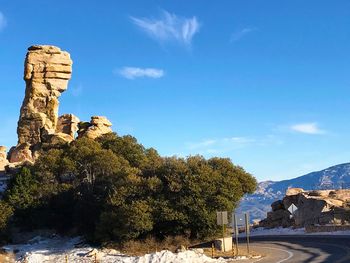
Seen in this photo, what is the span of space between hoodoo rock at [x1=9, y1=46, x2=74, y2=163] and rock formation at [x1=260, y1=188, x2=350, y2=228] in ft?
138

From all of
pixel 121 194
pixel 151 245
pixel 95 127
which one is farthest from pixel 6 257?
pixel 95 127

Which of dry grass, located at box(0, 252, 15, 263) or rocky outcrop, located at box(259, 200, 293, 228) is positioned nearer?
dry grass, located at box(0, 252, 15, 263)

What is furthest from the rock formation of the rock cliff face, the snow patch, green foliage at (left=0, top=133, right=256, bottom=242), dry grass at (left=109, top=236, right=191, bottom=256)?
the rock cliff face

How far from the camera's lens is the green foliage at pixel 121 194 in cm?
4109

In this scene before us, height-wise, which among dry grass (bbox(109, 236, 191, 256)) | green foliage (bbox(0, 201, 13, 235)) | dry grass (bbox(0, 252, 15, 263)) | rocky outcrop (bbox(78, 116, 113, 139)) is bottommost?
dry grass (bbox(0, 252, 15, 263))

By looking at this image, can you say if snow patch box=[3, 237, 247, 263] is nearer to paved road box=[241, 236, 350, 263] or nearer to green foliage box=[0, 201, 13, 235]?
green foliage box=[0, 201, 13, 235]

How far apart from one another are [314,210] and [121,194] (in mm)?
26042

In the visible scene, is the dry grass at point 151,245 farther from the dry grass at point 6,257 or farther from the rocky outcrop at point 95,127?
the rocky outcrop at point 95,127

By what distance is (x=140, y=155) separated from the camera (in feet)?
206

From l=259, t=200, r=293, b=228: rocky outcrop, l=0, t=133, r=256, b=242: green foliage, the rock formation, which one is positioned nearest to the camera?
l=0, t=133, r=256, b=242: green foliage

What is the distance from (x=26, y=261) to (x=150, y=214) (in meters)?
11.2

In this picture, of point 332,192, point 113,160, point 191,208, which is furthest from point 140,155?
point 332,192

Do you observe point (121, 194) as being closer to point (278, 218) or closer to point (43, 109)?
point (278, 218)

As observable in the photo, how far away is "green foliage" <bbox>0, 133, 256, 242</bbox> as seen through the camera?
4109 centimetres
